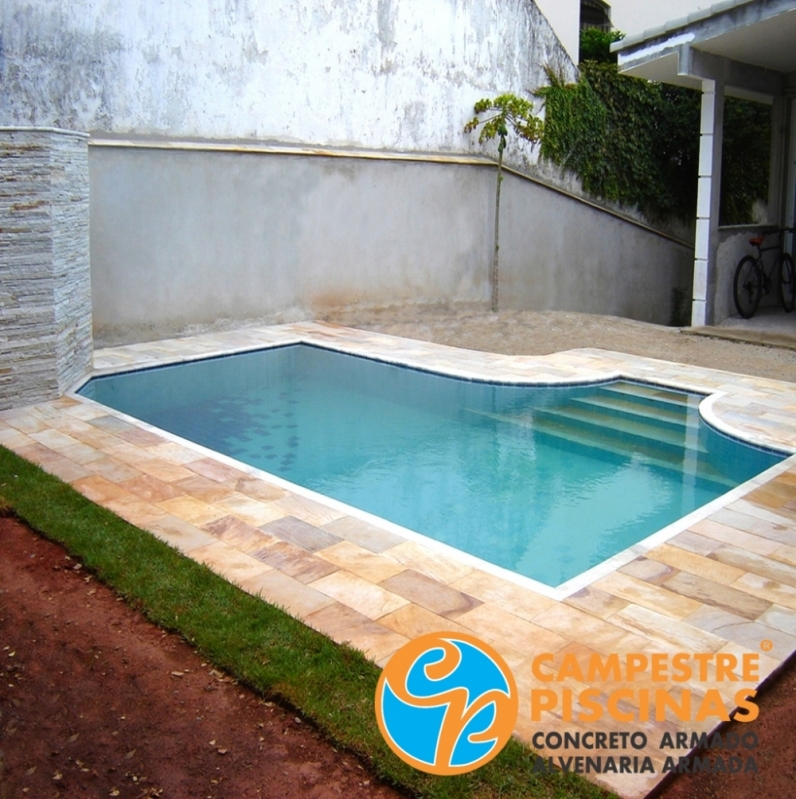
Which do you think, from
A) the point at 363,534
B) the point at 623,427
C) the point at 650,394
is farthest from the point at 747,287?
the point at 363,534

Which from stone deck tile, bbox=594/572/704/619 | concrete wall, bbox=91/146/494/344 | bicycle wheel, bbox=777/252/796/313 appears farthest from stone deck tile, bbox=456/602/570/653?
bicycle wheel, bbox=777/252/796/313

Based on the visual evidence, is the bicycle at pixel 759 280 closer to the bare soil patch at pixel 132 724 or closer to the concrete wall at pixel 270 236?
the concrete wall at pixel 270 236

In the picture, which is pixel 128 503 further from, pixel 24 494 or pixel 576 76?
pixel 576 76

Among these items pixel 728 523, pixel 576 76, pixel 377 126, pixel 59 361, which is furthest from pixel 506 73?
pixel 728 523

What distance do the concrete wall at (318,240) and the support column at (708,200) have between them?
283cm

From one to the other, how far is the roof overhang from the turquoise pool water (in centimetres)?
468

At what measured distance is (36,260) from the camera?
24.4 feet

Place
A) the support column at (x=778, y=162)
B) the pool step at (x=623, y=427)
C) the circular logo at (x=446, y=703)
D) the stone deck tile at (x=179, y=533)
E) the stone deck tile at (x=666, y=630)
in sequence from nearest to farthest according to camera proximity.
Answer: the circular logo at (x=446, y=703) → the stone deck tile at (x=666, y=630) → the stone deck tile at (x=179, y=533) → the pool step at (x=623, y=427) → the support column at (x=778, y=162)

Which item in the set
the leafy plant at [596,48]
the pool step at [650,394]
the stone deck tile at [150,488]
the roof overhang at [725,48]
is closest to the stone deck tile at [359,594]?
the stone deck tile at [150,488]

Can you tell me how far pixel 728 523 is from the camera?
17.7ft

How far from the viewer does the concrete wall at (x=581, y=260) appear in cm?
1388

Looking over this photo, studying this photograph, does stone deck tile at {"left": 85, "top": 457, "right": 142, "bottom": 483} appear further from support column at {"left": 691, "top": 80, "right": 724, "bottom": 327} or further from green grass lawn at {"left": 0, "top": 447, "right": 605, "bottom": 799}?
support column at {"left": 691, "top": 80, "right": 724, "bottom": 327}

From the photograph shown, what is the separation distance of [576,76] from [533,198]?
2210 mm

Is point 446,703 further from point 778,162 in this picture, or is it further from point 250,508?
point 778,162
